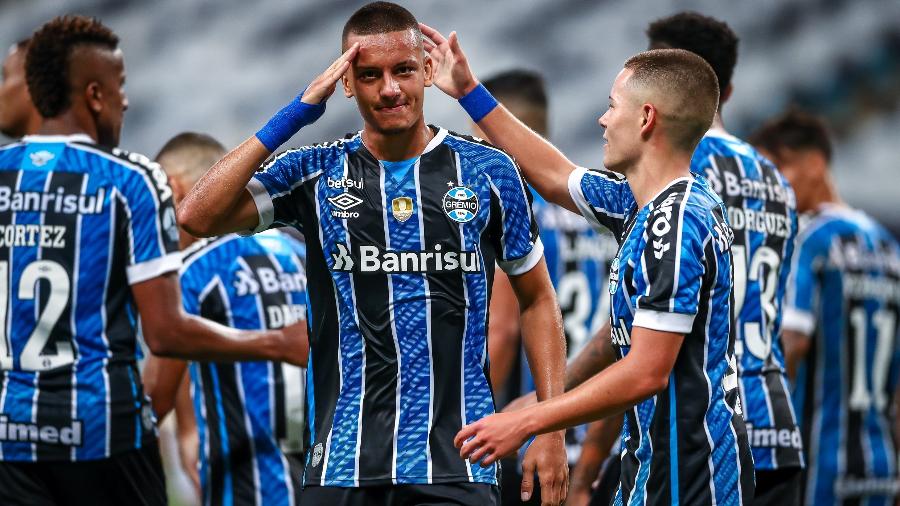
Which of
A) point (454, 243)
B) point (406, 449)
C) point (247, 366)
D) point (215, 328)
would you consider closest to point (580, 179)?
point (454, 243)

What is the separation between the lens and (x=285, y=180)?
4340mm

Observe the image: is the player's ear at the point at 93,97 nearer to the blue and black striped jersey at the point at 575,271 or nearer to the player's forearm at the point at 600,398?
the blue and black striped jersey at the point at 575,271

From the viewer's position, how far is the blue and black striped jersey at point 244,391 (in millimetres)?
5957

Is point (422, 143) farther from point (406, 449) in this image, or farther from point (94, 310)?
point (94, 310)

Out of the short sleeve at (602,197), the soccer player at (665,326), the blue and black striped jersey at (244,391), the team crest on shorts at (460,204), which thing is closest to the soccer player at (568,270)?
the blue and black striped jersey at (244,391)

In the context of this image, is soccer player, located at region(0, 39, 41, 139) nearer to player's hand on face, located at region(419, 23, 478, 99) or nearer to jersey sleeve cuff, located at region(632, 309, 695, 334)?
player's hand on face, located at region(419, 23, 478, 99)

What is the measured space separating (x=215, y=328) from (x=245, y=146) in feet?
4.26

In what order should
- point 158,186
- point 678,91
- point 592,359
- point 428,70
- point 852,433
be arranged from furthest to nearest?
1. point 852,433
2. point 158,186
3. point 592,359
4. point 428,70
5. point 678,91

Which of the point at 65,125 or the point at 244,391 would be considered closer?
the point at 65,125

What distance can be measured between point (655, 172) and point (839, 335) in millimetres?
3625

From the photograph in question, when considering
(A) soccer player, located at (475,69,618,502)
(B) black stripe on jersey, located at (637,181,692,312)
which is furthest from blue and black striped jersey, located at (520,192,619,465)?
(B) black stripe on jersey, located at (637,181,692,312)

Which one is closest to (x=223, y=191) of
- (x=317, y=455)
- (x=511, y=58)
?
(x=317, y=455)

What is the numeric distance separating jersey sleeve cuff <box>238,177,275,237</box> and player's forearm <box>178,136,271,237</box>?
0.03 meters

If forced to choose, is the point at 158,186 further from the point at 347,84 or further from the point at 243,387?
the point at 243,387
